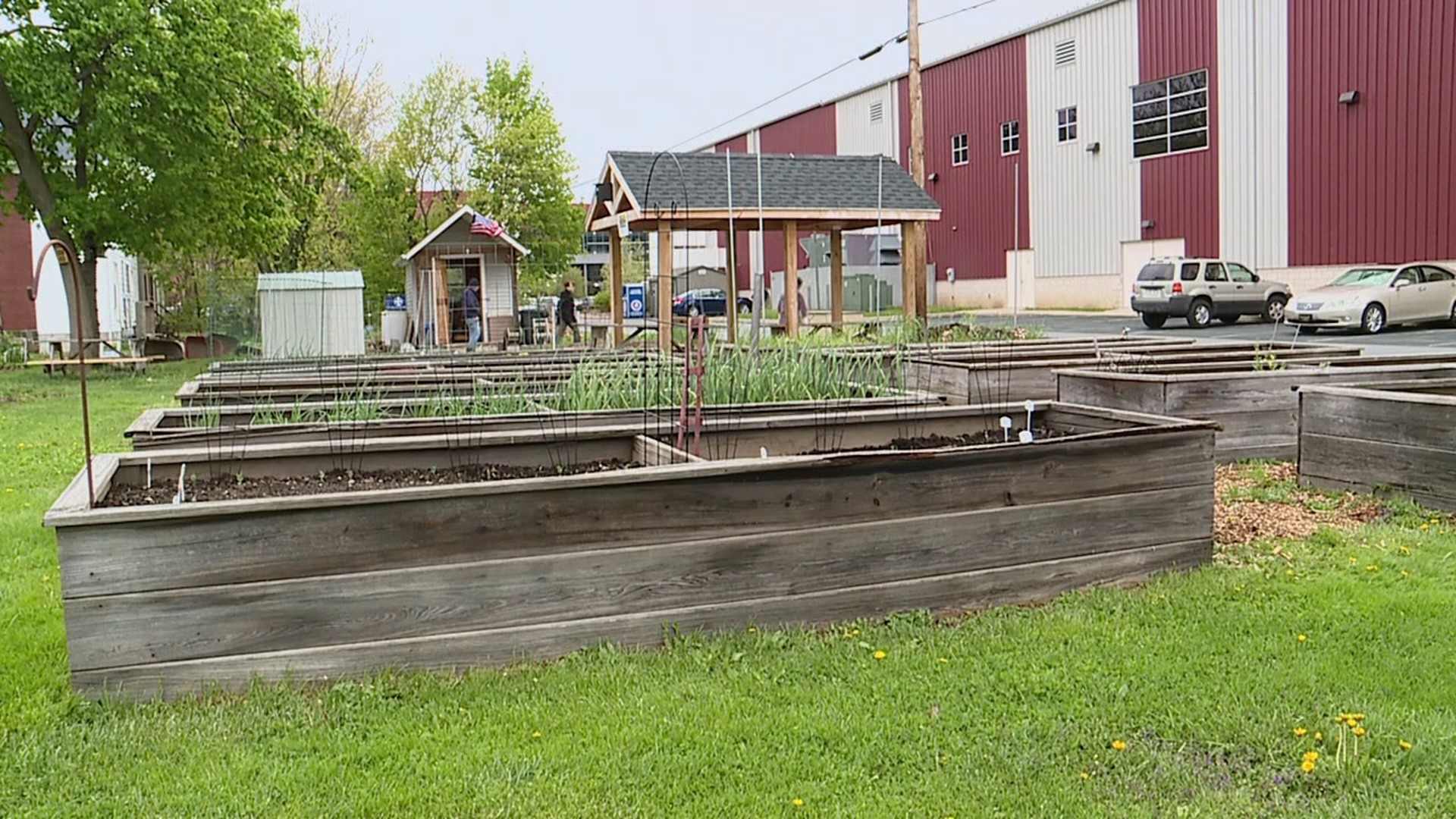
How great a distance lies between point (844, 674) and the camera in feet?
12.8

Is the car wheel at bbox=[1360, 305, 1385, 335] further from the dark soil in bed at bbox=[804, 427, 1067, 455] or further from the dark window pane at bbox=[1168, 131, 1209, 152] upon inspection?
the dark soil in bed at bbox=[804, 427, 1067, 455]

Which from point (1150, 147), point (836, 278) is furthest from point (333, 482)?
point (1150, 147)

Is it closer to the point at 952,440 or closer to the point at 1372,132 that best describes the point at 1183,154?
the point at 1372,132

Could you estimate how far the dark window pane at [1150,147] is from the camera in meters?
31.6

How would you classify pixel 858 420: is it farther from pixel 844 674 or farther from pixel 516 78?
pixel 516 78

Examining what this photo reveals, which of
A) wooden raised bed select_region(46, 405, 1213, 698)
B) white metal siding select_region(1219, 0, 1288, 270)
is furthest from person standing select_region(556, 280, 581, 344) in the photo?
wooden raised bed select_region(46, 405, 1213, 698)

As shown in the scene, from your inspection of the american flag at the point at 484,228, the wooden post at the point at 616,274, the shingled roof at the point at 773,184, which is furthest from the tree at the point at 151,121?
the shingled roof at the point at 773,184

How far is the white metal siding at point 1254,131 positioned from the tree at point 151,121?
20405 mm

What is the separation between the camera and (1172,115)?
102 ft

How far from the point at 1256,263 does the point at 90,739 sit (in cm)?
2942

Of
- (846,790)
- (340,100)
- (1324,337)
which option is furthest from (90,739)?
(340,100)

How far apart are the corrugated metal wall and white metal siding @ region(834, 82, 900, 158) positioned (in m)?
12.0

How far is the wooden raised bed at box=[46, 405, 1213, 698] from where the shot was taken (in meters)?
3.66

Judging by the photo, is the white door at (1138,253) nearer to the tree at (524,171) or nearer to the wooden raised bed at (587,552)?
the tree at (524,171)
